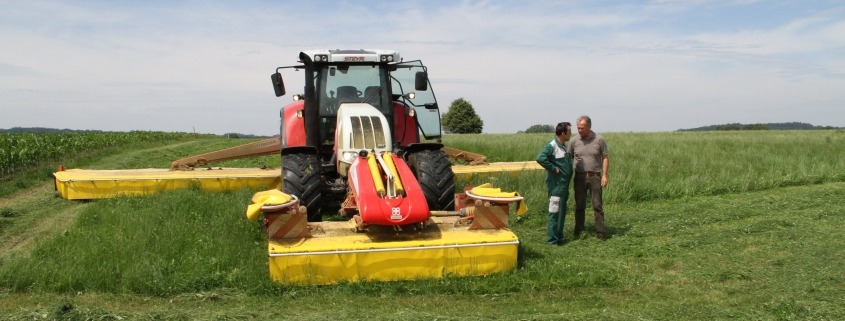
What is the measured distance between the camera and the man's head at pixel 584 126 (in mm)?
7570

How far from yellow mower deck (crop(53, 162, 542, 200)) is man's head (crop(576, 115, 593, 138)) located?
389cm

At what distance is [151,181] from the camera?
10.3 m

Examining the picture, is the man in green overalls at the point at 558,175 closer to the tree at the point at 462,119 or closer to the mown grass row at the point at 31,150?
the mown grass row at the point at 31,150

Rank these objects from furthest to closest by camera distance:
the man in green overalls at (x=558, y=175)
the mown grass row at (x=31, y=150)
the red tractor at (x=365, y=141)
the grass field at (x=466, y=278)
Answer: the mown grass row at (x=31, y=150), the man in green overalls at (x=558, y=175), the red tractor at (x=365, y=141), the grass field at (x=466, y=278)

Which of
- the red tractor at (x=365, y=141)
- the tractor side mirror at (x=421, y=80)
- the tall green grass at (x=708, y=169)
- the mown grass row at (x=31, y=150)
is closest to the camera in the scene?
the red tractor at (x=365, y=141)

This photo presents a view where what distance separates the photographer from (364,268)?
5598mm

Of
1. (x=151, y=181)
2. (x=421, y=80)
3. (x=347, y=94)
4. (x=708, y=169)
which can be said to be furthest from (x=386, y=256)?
(x=708, y=169)

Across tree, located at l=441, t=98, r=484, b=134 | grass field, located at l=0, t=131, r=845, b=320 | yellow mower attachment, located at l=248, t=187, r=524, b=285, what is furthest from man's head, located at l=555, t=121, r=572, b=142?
tree, located at l=441, t=98, r=484, b=134

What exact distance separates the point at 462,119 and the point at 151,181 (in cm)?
3933

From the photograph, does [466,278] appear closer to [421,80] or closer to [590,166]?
[590,166]

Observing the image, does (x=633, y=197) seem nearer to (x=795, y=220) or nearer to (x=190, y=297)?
(x=795, y=220)

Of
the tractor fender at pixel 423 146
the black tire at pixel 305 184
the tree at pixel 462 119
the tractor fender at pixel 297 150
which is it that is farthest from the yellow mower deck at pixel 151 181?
the tree at pixel 462 119

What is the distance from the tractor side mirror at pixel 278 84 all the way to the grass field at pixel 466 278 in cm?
156

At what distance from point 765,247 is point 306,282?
14.5 feet
